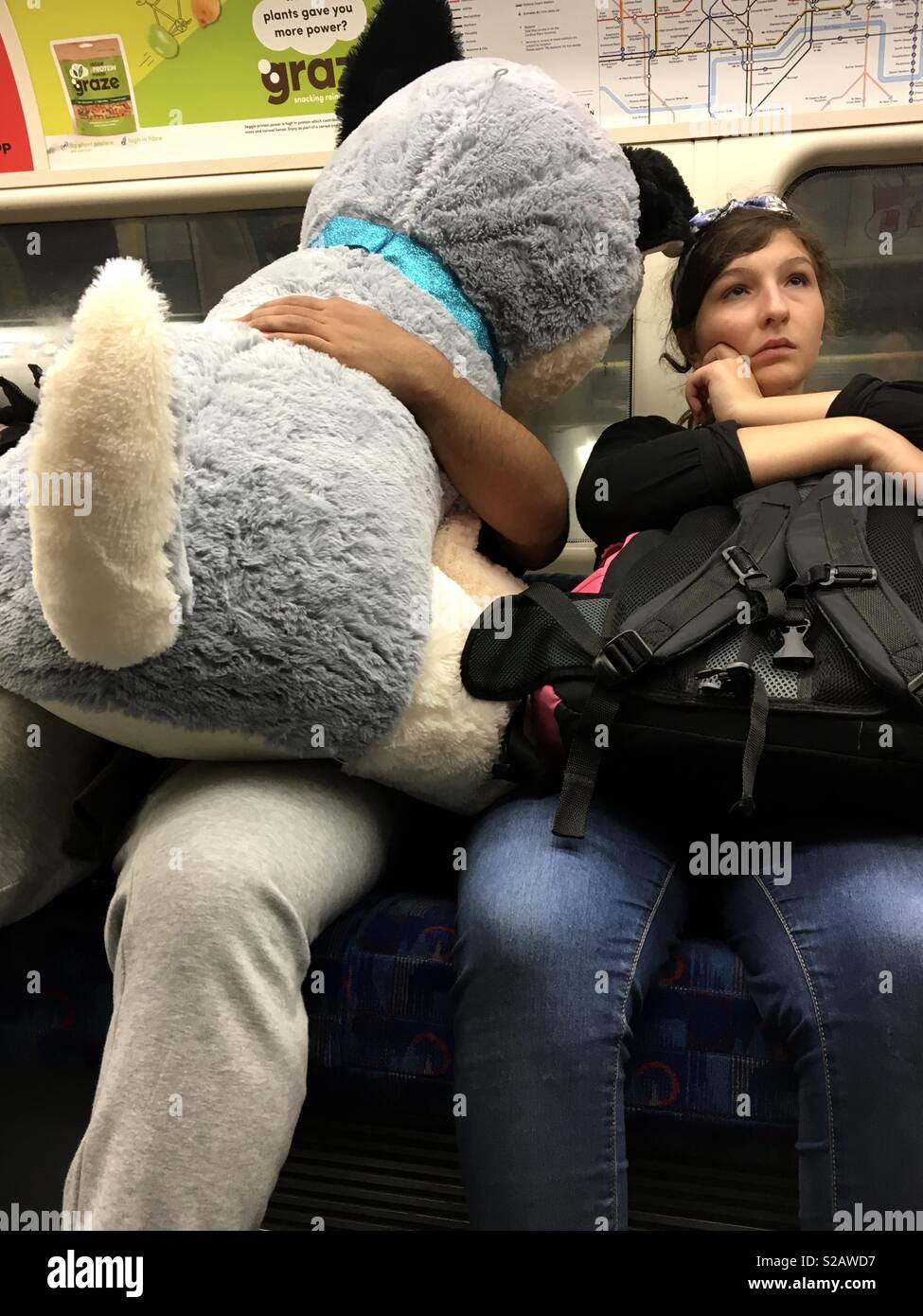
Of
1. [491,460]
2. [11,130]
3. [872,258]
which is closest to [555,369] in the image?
[491,460]

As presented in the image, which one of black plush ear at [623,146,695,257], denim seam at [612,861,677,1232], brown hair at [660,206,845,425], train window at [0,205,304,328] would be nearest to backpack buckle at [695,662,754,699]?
denim seam at [612,861,677,1232]

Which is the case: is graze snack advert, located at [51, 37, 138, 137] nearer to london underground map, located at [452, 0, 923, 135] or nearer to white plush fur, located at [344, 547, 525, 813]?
london underground map, located at [452, 0, 923, 135]

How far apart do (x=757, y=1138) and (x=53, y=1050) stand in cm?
75

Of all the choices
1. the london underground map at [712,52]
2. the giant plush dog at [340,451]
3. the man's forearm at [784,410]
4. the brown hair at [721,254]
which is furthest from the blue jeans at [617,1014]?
the london underground map at [712,52]

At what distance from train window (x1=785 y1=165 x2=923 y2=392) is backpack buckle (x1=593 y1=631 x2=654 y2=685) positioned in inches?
40.6

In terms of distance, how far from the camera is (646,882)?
37.9 inches

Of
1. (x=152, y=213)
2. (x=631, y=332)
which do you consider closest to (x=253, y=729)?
(x=631, y=332)

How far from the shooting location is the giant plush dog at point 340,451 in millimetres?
Result: 741

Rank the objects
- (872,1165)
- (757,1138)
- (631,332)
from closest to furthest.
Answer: (872,1165) → (757,1138) → (631,332)

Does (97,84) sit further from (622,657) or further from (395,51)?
(622,657)

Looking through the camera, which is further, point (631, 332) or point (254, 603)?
point (631, 332)

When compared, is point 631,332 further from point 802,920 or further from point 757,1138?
point 757,1138

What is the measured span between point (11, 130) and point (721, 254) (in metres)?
1.39

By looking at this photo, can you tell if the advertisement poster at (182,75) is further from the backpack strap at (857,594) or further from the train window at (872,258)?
the backpack strap at (857,594)
